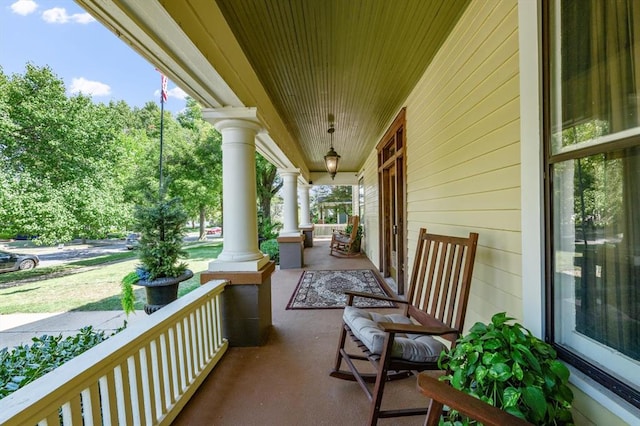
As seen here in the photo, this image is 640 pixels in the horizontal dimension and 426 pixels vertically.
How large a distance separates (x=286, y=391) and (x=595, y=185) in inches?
80.6

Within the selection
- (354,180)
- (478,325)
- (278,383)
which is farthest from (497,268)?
(354,180)

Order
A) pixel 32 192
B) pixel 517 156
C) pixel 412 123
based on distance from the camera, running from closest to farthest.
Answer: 1. pixel 517 156
2. pixel 412 123
3. pixel 32 192

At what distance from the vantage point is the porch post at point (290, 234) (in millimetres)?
6266

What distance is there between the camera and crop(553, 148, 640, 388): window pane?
0.88m

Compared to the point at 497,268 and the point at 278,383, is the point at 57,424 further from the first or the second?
the point at 497,268

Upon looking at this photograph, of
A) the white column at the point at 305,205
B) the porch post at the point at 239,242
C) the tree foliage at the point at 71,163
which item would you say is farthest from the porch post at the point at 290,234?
the porch post at the point at 239,242

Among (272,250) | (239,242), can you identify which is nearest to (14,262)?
(272,250)

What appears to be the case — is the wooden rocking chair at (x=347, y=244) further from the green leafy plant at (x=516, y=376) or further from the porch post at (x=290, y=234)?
the green leafy plant at (x=516, y=376)

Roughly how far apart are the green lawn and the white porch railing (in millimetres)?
2209

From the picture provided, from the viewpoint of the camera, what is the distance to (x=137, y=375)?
145cm

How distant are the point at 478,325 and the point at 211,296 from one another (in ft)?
6.30

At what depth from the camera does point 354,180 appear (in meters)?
10.4

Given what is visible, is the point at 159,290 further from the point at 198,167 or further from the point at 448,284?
the point at 198,167

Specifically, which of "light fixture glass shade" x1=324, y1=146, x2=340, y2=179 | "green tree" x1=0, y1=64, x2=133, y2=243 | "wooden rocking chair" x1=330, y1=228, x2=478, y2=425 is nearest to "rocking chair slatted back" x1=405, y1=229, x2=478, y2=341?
"wooden rocking chair" x1=330, y1=228, x2=478, y2=425
